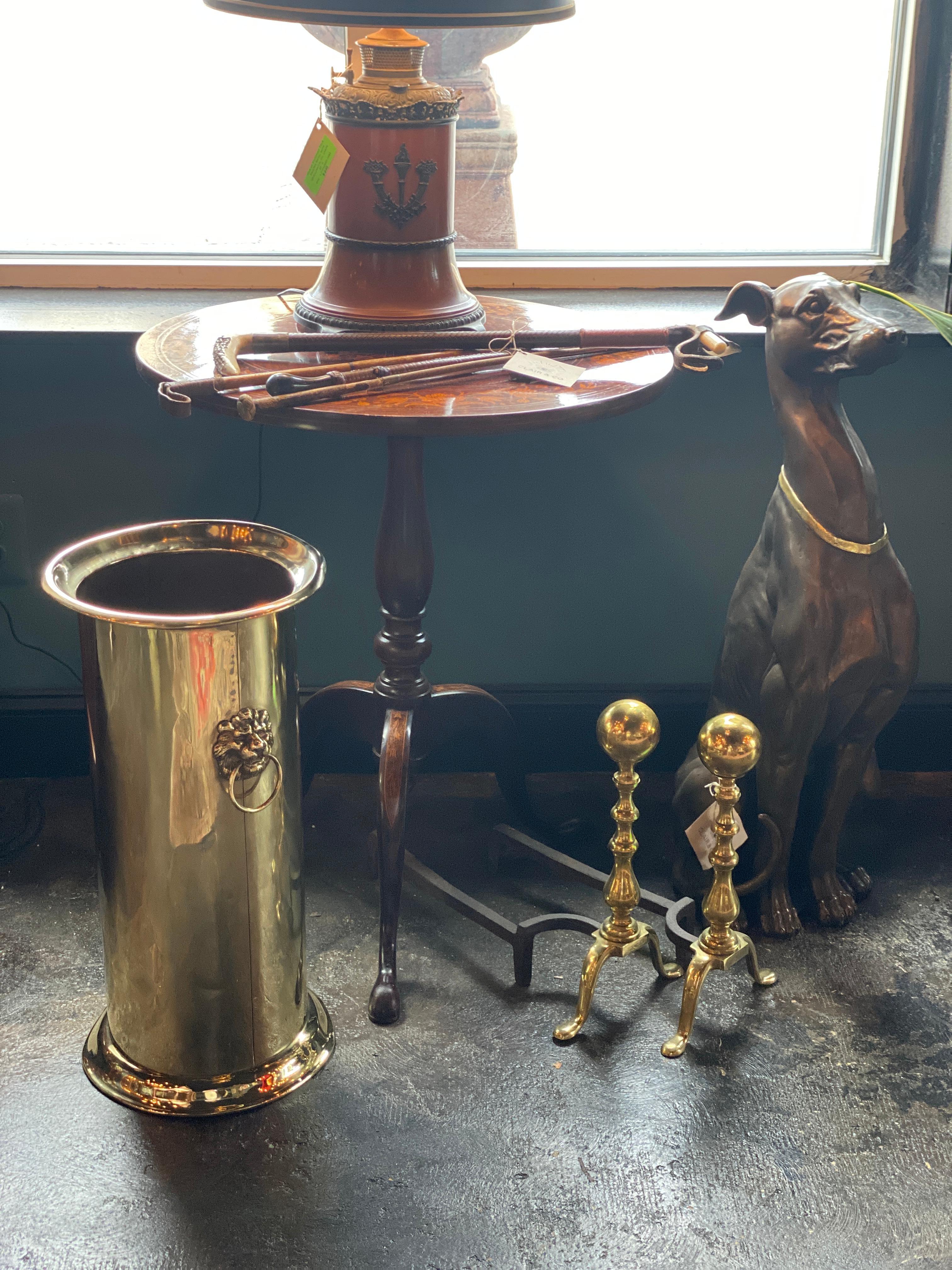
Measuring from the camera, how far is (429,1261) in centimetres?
152

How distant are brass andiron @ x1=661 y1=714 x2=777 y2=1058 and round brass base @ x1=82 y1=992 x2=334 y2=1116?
1.74 ft

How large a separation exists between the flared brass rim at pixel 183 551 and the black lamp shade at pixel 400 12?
2.13ft

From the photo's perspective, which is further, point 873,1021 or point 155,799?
point 873,1021

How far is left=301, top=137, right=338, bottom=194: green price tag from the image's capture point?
1699 millimetres

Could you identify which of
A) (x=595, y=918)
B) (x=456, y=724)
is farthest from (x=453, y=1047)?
(x=456, y=724)

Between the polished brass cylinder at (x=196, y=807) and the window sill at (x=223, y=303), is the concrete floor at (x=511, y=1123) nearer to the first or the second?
the polished brass cylinder at (x=196, y=807)

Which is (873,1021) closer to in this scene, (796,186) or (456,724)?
(456,724)

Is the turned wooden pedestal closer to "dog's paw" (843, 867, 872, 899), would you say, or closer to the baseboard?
the baseboard

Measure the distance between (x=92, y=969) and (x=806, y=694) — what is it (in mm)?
1212

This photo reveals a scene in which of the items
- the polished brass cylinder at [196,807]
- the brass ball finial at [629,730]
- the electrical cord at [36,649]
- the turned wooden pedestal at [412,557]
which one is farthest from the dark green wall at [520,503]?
the brass ball finial at [629,730]

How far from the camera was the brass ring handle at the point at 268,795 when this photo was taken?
1.63 meters

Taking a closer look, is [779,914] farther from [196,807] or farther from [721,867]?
[196,807]

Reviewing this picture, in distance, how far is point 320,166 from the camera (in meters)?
1.71

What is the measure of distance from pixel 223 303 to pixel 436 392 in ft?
2.54
